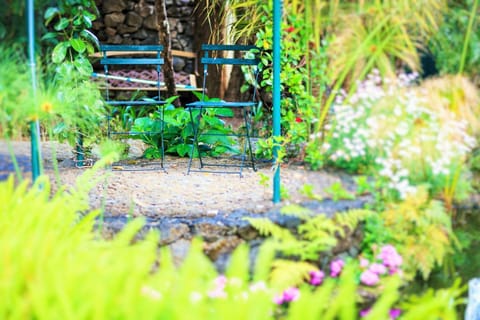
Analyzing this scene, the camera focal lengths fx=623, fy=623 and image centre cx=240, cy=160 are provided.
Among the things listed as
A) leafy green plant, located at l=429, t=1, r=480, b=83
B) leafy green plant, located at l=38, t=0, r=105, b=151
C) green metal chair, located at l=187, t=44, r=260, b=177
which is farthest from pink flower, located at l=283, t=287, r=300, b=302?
green metal chair, located at l=187, t=44, r=260, b=177

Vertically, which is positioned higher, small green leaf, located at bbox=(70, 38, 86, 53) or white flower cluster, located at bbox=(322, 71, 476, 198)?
small green leaf, located at bbox=(70, 38, 86, 53)

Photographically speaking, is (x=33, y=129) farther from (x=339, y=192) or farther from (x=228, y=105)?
(x=228, y=105)

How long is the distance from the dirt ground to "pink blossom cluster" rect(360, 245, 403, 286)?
1.06ft

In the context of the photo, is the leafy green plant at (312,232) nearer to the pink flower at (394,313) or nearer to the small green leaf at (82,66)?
the pink flower at (394,313)

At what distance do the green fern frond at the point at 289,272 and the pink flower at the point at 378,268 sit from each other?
0.71 ft

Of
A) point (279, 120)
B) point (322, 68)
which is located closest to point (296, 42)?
point (322, 68)

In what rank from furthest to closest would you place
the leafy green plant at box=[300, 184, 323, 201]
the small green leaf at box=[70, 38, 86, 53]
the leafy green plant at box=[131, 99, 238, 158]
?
the leafy green plant at box=[131, 99, 238, 158] → the small green leaf at box=[70, 38, 86, 53] → the leafy green plant at box=[300, 184, 323, 201]

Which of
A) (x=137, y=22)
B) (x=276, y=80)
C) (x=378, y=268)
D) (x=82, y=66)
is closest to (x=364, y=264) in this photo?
(x=378, y=268)

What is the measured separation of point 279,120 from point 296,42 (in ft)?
1.15

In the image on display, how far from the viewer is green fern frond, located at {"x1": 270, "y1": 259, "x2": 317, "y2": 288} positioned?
7.29ft

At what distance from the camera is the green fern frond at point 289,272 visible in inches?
87.5

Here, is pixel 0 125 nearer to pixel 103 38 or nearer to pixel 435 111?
pixel 435 111

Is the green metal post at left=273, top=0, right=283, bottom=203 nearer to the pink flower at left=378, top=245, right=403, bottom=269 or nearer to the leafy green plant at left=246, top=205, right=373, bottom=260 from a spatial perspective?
the leafy green plant at left=246, top=205, right=373, bottom=260

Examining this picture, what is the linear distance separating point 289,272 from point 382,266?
1.18 feet
